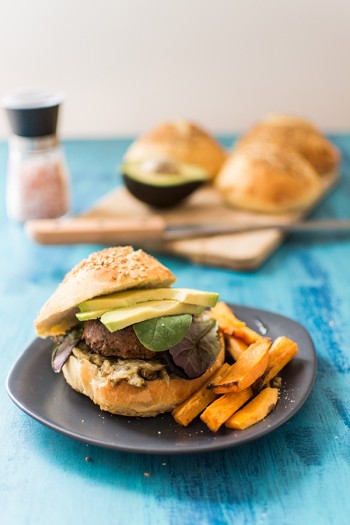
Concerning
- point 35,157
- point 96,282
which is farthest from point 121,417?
point 35,157

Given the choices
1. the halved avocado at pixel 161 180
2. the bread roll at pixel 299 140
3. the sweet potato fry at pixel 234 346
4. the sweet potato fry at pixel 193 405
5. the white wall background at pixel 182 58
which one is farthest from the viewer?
the white wall background at pixel 182 58

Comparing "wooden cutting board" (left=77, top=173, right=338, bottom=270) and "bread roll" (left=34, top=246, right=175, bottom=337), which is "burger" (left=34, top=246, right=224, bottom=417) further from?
"wooden cutting board" (left=77, top=173, right=338, bottom=270)

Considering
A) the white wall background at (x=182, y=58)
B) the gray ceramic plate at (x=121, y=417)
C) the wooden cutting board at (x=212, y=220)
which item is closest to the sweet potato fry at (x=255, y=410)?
the gray ceramic plate at (x=121, y=417)

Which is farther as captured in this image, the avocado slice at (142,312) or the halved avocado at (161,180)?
the halved avocado at (161,180)

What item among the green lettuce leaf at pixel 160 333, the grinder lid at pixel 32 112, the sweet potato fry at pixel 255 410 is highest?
the green lettuce leaf at pixel 160 333

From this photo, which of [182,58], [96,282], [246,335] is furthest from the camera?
[182,58]

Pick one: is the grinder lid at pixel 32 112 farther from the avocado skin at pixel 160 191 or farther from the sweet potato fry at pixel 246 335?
the sweet potato fry at pixel 246 335

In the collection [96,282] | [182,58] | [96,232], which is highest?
[96,282]

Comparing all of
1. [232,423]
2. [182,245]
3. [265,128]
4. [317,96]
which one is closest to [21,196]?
[182,245]

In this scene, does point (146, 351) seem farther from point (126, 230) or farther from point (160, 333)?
point (126, 230)
